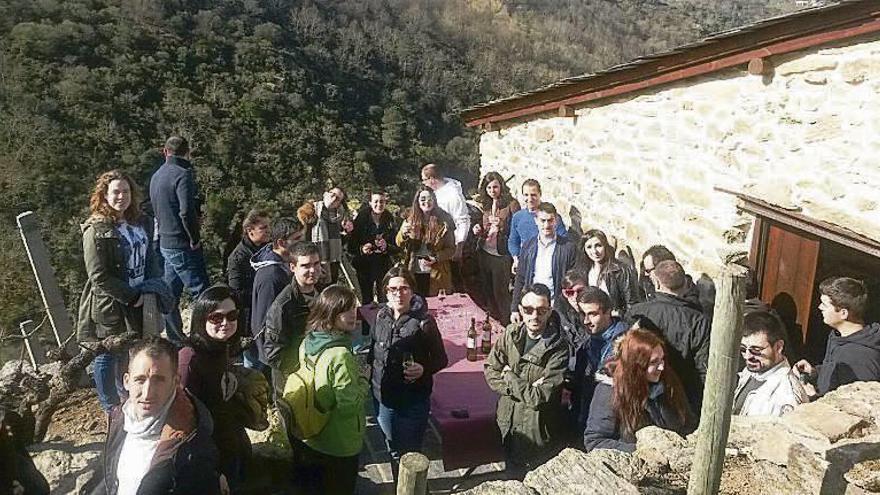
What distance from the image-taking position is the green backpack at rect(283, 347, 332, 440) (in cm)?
360

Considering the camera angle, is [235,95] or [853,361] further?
[235,95]

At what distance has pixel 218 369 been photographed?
330 cm

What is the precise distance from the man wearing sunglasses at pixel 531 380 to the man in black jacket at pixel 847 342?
141cm

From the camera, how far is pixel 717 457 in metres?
2.28

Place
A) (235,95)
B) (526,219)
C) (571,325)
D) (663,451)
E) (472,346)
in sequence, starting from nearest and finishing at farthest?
(663,451), (571,325), (472,346), (526,219), (235,95)

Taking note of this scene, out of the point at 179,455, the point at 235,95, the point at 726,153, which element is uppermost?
the point at 235,95

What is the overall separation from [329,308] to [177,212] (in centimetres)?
242

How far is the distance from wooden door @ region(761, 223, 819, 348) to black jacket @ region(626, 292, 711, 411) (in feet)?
3.70

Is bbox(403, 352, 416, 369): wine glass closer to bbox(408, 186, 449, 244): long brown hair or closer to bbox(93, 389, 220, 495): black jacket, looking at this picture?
bbox(93, 389, 220, 495): black jacket

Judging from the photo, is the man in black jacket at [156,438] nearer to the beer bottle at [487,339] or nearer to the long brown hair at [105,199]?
the long brown hair at [105,199]

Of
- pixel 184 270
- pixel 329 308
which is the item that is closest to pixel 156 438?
pixel 329 308

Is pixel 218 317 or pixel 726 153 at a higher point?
pixel 726 153

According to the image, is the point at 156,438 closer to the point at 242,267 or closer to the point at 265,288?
the point at 265,288

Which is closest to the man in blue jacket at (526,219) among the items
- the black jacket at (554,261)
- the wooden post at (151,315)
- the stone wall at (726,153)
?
the black jacket at (554,261)
